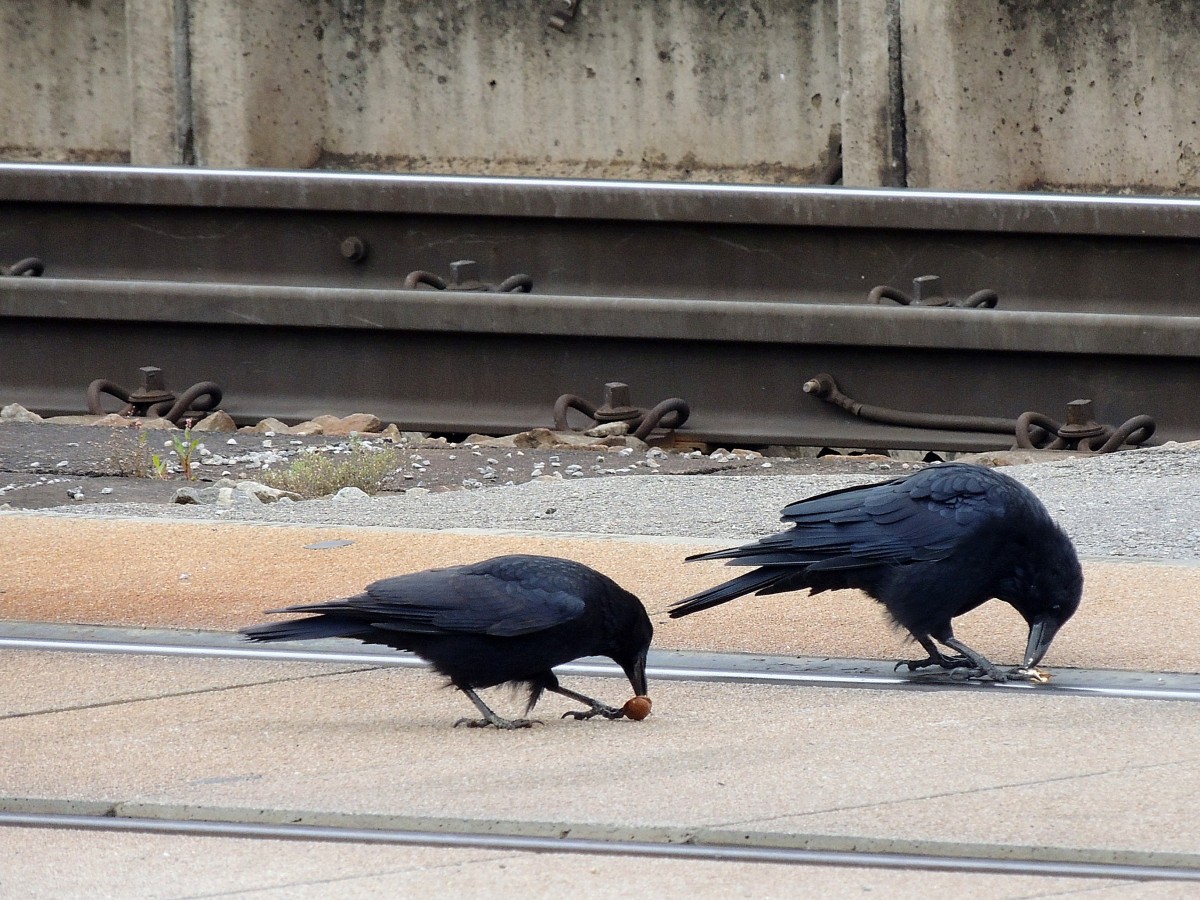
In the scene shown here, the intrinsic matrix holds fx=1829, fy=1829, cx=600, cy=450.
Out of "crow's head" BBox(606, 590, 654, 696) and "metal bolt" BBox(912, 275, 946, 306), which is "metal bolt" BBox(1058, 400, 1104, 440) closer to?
"metal bolt" BBox(912, 275, 946, 306)

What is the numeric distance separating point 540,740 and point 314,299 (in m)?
6.54

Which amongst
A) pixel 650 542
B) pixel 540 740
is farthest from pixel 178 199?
pixel 540 740

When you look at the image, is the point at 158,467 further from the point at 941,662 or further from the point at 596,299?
the point at 941,662

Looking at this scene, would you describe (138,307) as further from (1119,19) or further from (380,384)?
(1119,19)

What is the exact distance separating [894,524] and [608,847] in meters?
1.72

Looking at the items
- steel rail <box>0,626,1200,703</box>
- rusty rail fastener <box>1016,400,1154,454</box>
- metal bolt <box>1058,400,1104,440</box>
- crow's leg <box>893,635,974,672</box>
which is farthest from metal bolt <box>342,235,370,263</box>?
crow's leg <box>893,635,974,672</box>

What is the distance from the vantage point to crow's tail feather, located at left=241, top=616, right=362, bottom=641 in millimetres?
4848

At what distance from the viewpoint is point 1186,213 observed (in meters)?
10.2

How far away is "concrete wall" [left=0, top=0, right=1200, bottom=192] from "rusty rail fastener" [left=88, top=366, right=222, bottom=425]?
253 centimetres

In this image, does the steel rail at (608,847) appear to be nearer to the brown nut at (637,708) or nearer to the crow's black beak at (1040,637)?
the brown nut at (637,708)

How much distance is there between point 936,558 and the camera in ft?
17.5

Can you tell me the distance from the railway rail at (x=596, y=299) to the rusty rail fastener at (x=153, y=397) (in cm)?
20

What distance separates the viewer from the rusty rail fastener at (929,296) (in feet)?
34.6

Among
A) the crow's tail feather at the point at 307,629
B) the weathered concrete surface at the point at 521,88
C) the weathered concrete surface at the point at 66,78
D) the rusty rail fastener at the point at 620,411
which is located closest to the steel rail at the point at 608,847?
the crow's tail feather at the point at 307,629
